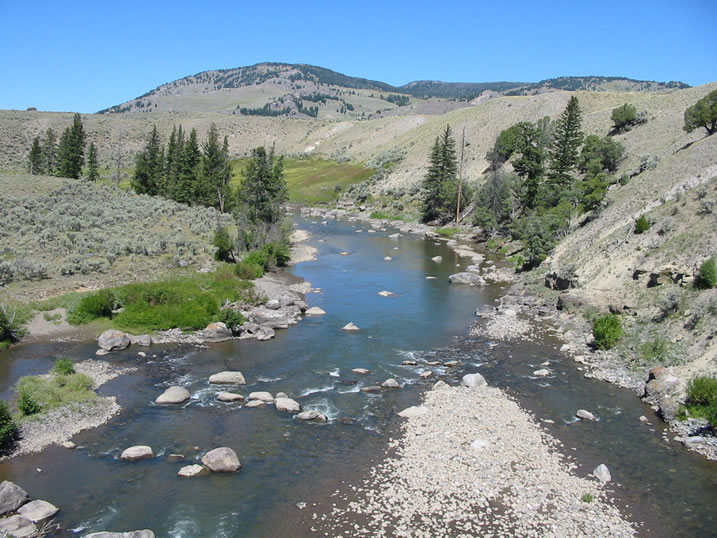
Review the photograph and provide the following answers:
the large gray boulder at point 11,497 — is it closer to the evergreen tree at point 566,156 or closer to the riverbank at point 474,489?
the riverbank at point 474,489

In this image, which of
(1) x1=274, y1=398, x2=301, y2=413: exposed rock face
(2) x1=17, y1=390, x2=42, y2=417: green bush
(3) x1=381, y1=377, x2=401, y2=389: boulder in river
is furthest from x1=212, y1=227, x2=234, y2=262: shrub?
(2) x1=17, y1=390, x2=42, y2=417: green bush

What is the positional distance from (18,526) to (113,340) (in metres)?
15.7

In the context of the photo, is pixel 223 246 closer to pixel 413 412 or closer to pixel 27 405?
pixel 27 405

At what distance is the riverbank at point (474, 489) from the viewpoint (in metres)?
16.2

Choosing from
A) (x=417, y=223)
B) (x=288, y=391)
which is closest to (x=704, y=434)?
(x=288, y=391)

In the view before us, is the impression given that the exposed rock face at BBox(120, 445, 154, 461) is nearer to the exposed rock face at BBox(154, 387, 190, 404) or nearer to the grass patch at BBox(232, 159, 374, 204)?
the exposed rock face at BBox(154, 387, 190, 404)

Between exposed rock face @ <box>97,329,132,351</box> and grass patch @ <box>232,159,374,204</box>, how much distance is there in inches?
3152

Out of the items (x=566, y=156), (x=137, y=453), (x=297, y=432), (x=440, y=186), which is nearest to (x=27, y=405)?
(x=137, y=453)

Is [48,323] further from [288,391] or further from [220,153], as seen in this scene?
[220,153]

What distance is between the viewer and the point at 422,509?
55.6 feet

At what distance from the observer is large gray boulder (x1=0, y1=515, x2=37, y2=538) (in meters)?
15.1

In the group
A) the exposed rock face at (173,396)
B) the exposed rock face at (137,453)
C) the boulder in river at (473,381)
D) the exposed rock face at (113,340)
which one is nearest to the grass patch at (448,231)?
the boulder in river at (473,381)

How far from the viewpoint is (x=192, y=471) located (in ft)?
61.1

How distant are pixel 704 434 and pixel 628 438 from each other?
2.87 meters
